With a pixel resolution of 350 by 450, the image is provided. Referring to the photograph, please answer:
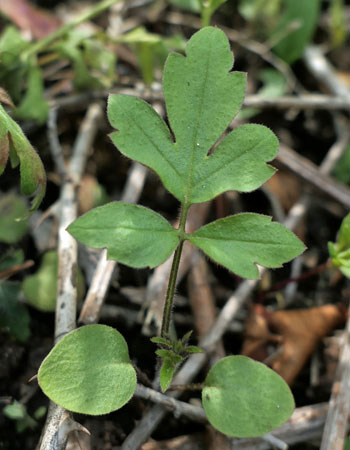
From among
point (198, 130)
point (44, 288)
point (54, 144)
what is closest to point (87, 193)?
point (54, 144)

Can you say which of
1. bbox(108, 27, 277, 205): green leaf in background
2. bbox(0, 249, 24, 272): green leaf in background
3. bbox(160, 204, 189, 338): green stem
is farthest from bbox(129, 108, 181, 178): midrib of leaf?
bbox(0, 249, 24, 272): green leaf in background

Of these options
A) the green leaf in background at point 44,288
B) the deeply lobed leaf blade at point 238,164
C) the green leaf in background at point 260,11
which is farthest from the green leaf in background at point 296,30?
the green leaf in background at point 44,288

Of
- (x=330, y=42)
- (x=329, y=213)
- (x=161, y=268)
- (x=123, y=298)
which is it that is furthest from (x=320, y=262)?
(x=330, y=42)

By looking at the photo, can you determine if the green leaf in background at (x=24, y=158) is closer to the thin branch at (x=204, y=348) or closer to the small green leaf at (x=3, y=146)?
the small green leaf at (x=3, y=146)

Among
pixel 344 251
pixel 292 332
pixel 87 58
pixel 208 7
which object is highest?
pixel 208 7

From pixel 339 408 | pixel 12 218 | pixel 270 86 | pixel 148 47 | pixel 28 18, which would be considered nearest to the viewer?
pixel 339 408

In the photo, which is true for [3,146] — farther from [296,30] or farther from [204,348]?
[296,30]

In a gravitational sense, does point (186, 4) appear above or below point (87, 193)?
above

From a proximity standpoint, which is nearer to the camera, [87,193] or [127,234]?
[127,234]

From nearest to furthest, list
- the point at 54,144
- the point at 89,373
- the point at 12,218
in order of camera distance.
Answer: the point at 89,373, the point at 12,218, the point at 54,144
